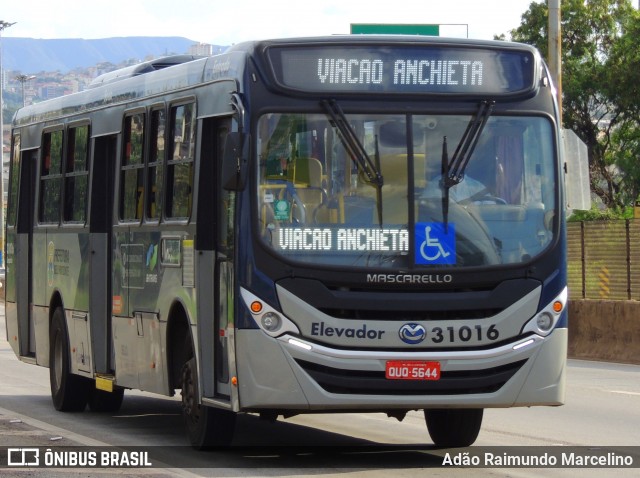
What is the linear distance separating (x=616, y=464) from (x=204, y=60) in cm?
432

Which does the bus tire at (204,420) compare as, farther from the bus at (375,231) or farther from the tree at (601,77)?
the tree at (601,77)

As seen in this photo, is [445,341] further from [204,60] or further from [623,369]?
[623,369]

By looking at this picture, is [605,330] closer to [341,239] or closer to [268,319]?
[341,239]

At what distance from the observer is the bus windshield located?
10766mm

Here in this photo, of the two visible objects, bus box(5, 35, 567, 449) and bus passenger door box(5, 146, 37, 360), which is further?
bus passenger door box(5, 146, 37, 360)

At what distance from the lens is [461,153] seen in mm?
10914

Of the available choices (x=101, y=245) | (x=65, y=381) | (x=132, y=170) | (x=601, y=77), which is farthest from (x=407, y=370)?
(x=601, y=77)

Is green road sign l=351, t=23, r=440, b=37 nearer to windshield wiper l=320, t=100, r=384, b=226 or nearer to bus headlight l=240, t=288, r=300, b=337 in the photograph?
windshield wiper l=320, t=100, r=384, b=226

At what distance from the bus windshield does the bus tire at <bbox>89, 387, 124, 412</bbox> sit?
577 cm

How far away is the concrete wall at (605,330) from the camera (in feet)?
77.9

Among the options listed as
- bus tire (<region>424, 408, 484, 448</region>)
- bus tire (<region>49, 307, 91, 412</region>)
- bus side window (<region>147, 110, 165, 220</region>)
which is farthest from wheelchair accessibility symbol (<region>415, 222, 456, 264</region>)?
bus tire (<region>49, 307, 91, 412</region>)

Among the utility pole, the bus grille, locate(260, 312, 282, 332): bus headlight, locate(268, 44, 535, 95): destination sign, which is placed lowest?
the bus grille

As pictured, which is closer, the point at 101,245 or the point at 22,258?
the point at 101,245

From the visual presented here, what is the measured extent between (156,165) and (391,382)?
3312 millimetres
